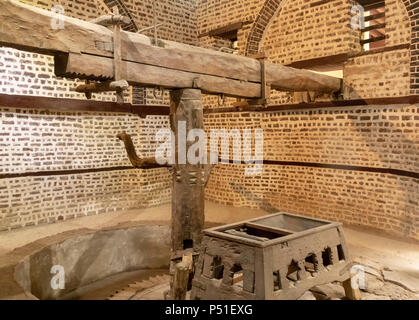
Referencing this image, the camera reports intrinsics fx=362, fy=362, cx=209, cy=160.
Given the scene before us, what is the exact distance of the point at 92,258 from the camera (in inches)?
285

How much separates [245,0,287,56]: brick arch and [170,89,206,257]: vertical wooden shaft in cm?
515

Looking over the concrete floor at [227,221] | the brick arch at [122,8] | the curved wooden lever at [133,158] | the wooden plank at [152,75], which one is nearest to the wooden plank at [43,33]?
the wooden plank at [152,75]

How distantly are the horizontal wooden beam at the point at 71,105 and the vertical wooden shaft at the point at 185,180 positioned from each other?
4175mm

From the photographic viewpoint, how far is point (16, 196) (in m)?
7.37

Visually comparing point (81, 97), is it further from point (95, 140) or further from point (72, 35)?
point (72, 35)

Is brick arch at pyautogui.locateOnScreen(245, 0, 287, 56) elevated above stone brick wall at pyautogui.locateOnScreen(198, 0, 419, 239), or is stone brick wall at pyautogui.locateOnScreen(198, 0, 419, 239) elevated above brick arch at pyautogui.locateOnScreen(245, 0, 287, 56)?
brick arch at pyautogui.locateOnScreen(245, 0, 287, 56)

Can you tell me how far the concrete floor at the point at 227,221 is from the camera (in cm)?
556

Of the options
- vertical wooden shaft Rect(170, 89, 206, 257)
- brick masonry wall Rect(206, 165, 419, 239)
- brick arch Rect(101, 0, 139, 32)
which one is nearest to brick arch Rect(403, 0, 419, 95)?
brick masonry wall Rect(206, 165, 419, 239)

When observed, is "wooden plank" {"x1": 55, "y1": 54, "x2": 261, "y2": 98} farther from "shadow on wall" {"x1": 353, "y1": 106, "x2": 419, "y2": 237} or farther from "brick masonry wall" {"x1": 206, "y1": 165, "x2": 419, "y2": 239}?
"brick masonry wall" {"x1": 206, "y1": 165, "x2": 419, "y2": 239}

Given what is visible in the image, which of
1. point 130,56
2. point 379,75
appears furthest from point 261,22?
point 130,56

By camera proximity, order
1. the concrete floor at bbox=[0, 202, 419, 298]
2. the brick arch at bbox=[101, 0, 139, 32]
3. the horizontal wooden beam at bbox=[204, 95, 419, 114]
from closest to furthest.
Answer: the concrete floor at bbox=[0, 202, 419, 298] < the horizontal wooden beam at bbox=[204, 95, 419, 114] < the brick arch at bbox=[101, 0, 139, 32]

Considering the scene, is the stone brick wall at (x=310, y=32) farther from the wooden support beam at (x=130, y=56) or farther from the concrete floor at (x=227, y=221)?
the concrete floor at (x=227, y=221)

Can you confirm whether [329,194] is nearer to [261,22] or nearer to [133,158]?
[133,158]

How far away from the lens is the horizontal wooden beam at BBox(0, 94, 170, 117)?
7254mm
